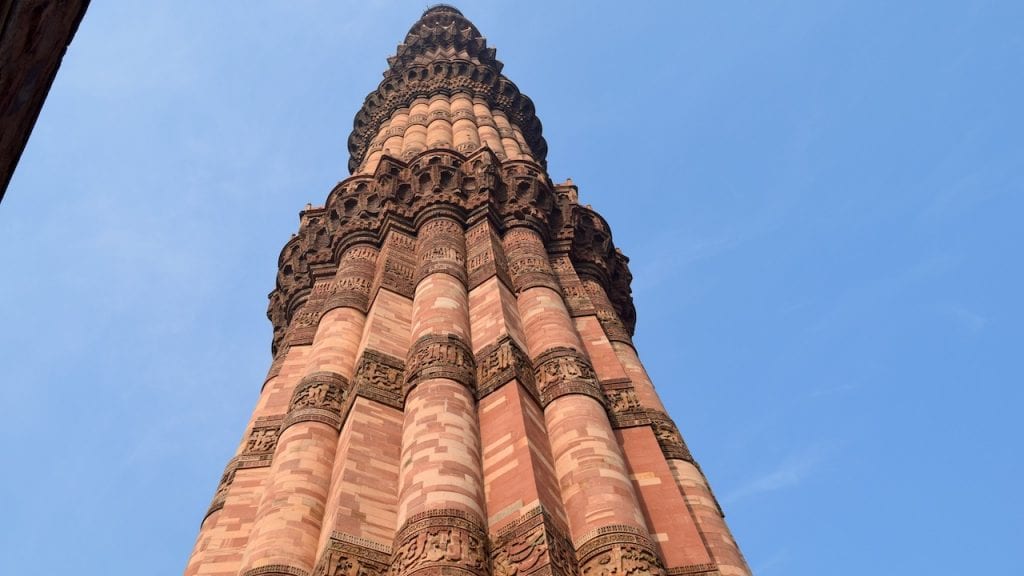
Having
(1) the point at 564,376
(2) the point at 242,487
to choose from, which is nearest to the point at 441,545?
(1) the point at 564,376

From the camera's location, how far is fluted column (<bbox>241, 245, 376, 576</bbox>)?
6.75m

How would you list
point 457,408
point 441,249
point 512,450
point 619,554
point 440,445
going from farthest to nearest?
1. point 441,249
2. point 457,408
3. point 512,450
4. point 440,445
5. point 619,554

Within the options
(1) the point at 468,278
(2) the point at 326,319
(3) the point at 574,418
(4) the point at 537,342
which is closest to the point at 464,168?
(1) the point at 468,278

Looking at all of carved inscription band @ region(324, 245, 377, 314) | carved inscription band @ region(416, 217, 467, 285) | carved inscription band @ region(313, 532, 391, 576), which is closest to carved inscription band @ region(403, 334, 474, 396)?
carved inscription band @ region(416, 217, 467, 285)

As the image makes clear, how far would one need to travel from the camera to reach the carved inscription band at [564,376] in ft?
27.2

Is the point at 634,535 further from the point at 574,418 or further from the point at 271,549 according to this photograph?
the point at 271,549

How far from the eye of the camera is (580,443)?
7.40 metres

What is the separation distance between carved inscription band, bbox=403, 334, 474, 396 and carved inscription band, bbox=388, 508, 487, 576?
215 cm

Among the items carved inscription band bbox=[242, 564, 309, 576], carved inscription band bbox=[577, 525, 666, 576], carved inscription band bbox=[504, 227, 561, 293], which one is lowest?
carved inscription band bbox=[577, 525, 666, 576]

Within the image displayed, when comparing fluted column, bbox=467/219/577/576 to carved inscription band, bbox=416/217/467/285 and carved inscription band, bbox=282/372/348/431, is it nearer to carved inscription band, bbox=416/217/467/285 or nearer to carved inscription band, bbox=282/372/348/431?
carved inscription band, bbox=416/217/467/285

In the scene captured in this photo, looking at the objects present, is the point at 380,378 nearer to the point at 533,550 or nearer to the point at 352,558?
the point at 352,558

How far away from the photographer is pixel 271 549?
6703 mm

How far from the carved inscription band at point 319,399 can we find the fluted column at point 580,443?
2101 mm

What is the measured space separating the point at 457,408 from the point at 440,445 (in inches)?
26.9
